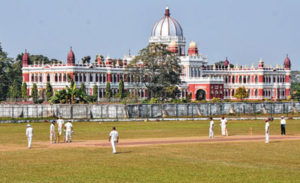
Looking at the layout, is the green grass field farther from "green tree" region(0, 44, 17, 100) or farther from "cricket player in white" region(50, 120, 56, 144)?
"green tree" region(0, 44, 17, 100)

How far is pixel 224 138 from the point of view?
57.7 meters

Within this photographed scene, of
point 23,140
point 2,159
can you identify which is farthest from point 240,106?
point 2,159

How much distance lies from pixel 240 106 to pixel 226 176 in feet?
225

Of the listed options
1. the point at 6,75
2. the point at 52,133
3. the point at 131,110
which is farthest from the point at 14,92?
the point at 52,133

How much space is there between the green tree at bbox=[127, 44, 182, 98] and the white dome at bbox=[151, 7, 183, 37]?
4113 cm

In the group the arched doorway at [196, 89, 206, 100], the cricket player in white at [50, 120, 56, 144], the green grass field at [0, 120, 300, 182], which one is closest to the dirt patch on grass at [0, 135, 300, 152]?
the cricket player in white at [50, 120, 56, 144]

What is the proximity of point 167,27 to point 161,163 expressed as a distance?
126 m

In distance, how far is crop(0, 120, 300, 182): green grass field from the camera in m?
34.1

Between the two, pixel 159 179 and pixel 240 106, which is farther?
pixel 240 106

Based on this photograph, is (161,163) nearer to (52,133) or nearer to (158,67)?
(52,133)

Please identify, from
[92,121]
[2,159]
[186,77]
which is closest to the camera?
[2,159]

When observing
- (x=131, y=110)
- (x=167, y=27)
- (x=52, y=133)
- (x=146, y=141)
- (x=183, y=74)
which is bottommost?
(x=146, y=141)

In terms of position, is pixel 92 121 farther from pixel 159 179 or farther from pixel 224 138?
pixel 159 179

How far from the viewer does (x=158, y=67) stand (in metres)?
120
